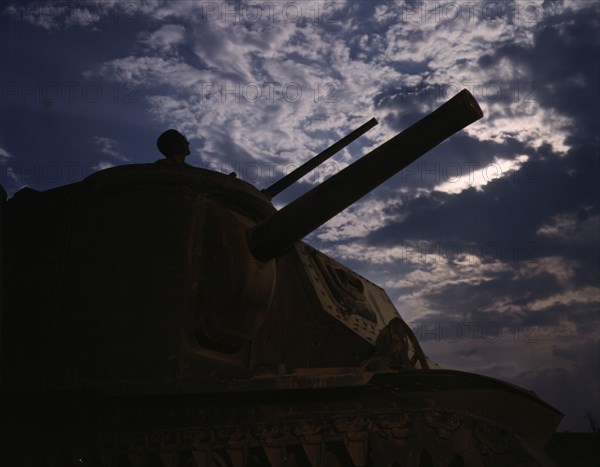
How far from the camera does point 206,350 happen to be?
4637 mm

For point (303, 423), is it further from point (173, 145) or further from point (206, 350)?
point (173, 145)

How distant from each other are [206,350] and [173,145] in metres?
2.00

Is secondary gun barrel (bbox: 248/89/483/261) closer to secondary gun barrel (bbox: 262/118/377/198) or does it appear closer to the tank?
the tank

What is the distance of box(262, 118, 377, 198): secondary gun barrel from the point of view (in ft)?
26.5

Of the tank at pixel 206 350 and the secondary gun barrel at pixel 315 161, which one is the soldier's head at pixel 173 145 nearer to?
the tank at pixel 206 350

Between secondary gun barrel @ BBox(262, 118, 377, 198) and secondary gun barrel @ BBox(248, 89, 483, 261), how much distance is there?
302cm

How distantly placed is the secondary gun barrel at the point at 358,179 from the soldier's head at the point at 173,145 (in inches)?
48.1

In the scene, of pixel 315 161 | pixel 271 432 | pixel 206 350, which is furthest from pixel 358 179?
pixel 315 161

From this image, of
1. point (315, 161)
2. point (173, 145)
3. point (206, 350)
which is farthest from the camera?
point (315, 161)

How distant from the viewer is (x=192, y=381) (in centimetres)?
435

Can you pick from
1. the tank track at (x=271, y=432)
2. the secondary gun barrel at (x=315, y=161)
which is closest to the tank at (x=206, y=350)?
the tank track at (x=271, y=432)

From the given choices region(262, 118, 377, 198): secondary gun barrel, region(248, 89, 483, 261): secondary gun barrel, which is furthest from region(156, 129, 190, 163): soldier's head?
region(262, 118, 377, 198): secondary gun barrel

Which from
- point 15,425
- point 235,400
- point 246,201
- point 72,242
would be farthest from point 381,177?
point 15,425

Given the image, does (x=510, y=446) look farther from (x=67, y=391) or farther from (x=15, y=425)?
(x=15, y=425)
